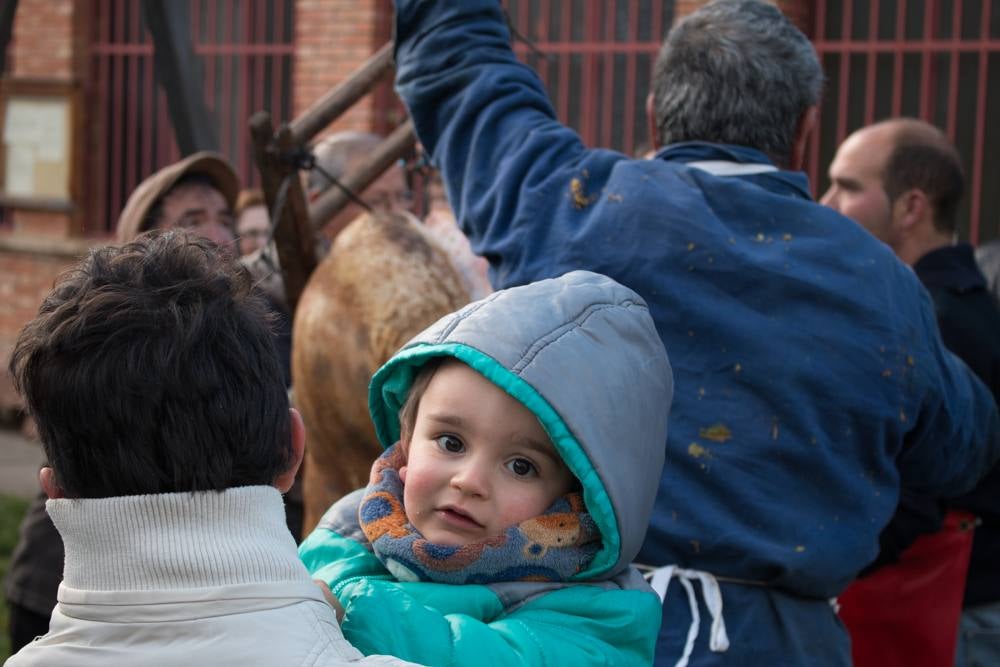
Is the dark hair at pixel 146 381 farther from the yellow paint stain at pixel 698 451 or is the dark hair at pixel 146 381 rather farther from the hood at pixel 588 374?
the yellow paint stain at pixel 698 451

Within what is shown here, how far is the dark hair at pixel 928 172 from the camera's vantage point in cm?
352

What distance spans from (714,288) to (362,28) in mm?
7549

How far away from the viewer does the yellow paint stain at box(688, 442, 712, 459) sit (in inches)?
82.9

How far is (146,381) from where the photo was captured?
1316 mm

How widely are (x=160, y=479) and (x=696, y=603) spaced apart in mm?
1035

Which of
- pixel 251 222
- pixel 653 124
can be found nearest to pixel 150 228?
Answer: pixel 251 222

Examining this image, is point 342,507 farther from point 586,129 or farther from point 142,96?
point 142,96

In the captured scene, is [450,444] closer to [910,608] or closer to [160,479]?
[160,479]

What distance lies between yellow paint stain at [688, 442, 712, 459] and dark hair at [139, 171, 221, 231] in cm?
223

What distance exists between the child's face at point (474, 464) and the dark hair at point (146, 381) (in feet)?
0.79

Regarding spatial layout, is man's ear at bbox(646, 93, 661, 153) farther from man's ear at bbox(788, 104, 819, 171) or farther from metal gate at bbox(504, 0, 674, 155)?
metal gate at bbox(504, 0, 674, 155)

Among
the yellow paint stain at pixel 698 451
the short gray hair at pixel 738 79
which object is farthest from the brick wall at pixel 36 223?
the yellow paint stain at pixel 698 451

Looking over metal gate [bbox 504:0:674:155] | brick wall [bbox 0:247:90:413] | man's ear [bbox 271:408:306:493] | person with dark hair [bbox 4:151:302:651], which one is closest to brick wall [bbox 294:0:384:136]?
metal gate [bbox 504:0:674:155]

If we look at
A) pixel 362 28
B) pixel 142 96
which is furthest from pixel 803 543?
pixel 142 96
